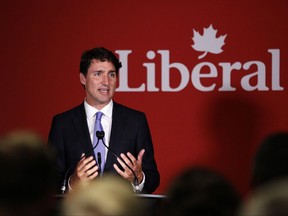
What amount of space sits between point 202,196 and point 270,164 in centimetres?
50

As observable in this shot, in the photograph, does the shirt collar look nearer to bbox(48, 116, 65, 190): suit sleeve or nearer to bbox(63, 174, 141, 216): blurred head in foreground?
bbox(48, 116, 65, 190): suit sleeve

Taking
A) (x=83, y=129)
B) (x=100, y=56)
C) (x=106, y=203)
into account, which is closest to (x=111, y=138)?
(x=83, y=129)

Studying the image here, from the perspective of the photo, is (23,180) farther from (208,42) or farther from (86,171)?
(208,42)

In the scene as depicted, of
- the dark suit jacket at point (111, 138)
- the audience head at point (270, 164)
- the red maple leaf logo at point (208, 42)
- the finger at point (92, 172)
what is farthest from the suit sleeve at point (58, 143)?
the audience head at point (270, 164)

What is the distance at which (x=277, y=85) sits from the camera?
4887 millimetres

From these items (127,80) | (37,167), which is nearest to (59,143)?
(127,80)

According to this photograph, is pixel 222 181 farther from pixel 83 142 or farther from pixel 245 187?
pixel 245 187

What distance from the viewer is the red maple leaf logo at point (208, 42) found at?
4.94 m

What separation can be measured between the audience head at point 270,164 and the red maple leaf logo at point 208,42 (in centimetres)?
326

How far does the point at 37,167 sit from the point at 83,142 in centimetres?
298

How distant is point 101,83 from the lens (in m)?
4.25

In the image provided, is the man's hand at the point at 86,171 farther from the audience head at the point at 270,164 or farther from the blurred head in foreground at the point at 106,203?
the blurred head in foreground at the point at 106,203

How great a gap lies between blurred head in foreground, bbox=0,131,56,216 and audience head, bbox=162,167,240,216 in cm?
21

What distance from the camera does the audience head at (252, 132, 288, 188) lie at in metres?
1.55
